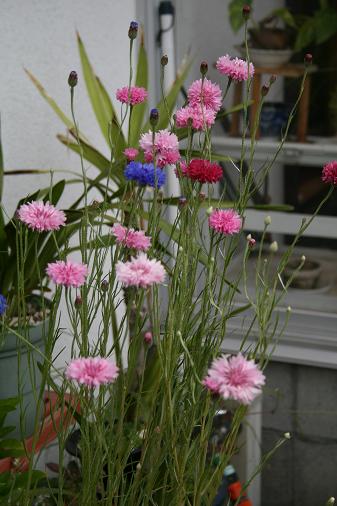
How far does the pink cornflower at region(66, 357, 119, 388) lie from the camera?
96cm

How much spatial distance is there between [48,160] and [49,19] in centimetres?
36

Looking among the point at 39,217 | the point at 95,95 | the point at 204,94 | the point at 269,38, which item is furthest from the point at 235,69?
the point at 269,38

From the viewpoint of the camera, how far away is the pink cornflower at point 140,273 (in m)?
0.97

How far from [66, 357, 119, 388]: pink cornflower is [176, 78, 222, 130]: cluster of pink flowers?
0.47 meters

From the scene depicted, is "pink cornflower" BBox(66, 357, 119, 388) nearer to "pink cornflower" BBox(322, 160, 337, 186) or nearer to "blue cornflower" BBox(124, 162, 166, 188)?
"blue cornflower" BBox(124, 162, 166, 188)

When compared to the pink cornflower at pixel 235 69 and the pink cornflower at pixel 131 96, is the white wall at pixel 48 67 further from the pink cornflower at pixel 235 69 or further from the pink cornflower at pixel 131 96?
the pink cornflower at pixel 235 69

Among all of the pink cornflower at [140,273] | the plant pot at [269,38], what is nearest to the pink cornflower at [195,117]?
the pink cornflower at [140,273]

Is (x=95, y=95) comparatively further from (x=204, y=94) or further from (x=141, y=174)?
(x=141, y=174)

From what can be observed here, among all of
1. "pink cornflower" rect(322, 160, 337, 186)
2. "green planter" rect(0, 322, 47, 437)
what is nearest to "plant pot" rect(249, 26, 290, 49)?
"green planter" rect(0, 322, 47, 437)

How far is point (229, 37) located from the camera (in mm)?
2850

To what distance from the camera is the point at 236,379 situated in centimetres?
92

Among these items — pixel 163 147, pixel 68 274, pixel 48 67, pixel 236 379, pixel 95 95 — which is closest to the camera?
pixel 236 379

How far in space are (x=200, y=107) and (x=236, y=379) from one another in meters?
0.57

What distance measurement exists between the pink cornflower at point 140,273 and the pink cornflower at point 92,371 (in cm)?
8
